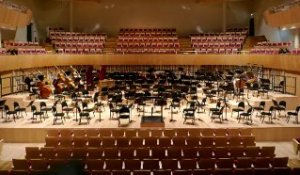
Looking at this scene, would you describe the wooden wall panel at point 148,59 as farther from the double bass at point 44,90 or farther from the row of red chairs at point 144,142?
the row of red chairs at point 144,142

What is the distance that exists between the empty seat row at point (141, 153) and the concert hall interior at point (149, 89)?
26 mm

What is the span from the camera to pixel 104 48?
25438mm

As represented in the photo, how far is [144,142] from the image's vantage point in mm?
10352

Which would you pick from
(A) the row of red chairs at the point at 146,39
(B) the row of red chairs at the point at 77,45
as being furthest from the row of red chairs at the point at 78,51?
(A) the row of red chairs at the point at 146,39

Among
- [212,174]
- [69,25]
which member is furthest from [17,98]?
[69,25]

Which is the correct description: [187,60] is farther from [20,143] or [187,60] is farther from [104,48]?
[20,143]

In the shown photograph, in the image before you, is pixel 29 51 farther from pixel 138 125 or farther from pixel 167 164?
pixel 167 164

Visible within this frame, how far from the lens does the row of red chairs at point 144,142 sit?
10188 mm

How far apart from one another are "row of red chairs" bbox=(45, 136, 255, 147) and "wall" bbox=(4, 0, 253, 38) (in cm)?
1848

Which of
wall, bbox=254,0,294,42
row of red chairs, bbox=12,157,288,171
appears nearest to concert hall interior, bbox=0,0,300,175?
row of red chairs, bbox=12,157,288,171

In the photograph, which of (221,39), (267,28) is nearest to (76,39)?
(221,39)

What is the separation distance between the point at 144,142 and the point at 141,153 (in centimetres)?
115

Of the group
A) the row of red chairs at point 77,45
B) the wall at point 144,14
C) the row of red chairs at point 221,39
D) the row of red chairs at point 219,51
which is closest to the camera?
the row of red chairs at point 219,51

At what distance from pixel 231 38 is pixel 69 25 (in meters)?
11.5
